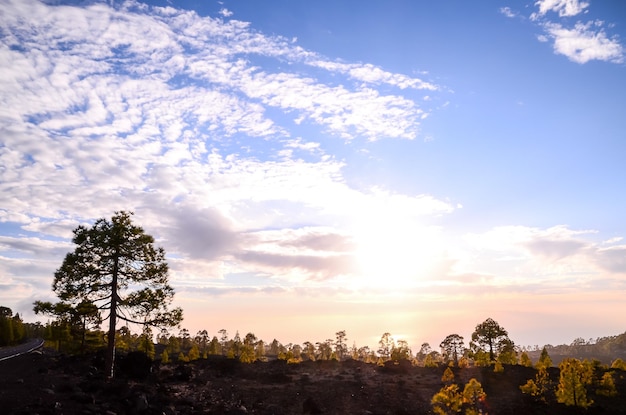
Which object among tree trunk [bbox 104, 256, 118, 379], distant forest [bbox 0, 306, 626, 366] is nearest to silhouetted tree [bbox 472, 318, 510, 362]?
distant forest [bbox 0, 306, 626, 366]

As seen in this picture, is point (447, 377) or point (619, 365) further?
point (619, 365)

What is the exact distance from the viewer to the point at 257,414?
30.5 meters

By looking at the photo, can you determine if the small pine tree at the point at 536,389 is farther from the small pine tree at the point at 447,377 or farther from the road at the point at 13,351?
the road at the point at 13,351

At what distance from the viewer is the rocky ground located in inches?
899

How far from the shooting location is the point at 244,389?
3984 centimetres

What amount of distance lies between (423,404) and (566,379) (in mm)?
12674

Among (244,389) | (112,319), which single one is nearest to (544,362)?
(244,389)

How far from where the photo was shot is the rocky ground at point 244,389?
74.9 feet

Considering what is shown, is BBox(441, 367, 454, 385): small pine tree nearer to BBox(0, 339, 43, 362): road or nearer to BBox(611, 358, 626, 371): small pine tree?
BBox(611, 358, 626, 371): small pine tree

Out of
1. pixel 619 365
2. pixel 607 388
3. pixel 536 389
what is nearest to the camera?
pixel 536 389

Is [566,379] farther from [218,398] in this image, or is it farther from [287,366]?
[287,366]

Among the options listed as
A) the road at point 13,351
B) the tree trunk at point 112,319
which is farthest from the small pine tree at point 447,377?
the road at point 13,351

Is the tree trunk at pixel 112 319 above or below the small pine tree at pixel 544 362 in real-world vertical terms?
above

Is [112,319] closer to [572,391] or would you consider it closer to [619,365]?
[572,391]
